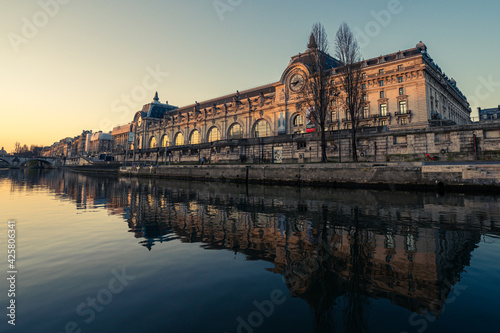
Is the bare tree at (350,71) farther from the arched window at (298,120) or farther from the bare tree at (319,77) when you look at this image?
the arched window at (298,120)

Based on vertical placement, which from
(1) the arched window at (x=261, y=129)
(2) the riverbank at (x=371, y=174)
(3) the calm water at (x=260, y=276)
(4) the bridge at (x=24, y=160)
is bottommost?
(3) the calm water at (x=260, y=276)

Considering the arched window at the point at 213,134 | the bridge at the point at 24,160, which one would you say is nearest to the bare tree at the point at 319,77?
the arched window at the point at 213,134

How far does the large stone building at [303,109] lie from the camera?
3941 centimetres

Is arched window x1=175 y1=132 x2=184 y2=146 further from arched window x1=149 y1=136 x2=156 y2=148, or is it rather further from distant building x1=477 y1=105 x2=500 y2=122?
distant building x1=477 y1=105 x2=500 y2=122

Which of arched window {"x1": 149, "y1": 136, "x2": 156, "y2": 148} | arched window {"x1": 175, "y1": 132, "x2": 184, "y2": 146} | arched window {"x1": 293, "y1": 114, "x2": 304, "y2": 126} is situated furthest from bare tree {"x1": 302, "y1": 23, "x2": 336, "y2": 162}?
arched window {"x1": 149, "y1": 136, "x2": 156, "y2": 148}

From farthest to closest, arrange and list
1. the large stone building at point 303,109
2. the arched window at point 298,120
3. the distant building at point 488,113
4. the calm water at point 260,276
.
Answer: the distant building at point 488,113 → the arched window at point 298,120 → the large stone building at point 303,109 → the calm water at point 260,276

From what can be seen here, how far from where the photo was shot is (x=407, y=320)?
3379 millimetres

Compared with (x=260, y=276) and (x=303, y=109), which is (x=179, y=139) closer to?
(x=303, y=109)

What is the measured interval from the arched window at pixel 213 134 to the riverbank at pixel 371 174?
2795 centimetres

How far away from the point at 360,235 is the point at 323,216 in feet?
9.84

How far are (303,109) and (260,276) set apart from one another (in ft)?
150

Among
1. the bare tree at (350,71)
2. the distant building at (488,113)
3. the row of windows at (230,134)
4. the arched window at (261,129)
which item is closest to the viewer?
the bare tree at (350,71)

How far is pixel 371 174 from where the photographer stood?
74.4 feet

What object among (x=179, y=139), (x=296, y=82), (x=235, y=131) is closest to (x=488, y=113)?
(x=296, y=82)
